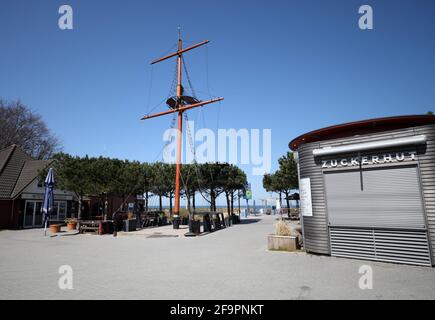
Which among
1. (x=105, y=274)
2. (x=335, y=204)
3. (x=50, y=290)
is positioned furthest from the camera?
(x=335, y=204)

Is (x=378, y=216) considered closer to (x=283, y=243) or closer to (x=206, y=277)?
(x=283, y=243)

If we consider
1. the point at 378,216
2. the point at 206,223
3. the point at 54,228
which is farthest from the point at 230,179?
the point at 378,216

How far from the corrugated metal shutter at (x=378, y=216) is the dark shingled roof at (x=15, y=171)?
85.8ft

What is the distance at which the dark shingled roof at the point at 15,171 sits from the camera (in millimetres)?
23780

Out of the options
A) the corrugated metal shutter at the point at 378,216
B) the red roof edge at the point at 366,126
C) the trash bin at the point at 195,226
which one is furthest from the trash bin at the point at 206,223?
the corrugated metal shutter at the point at 378,216

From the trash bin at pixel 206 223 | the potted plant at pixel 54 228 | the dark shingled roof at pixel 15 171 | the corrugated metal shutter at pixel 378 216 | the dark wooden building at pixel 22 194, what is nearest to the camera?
the corrugated metal shutter at pixel 378 216

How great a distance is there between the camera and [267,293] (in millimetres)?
5562

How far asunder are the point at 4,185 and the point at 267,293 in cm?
2744

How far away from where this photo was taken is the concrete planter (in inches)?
423

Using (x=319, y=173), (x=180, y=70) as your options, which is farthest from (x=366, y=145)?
(x=180, y=70)

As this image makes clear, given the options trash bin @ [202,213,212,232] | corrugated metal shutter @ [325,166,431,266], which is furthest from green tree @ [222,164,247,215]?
corrugated metal shutter @ [325,166,431,266]

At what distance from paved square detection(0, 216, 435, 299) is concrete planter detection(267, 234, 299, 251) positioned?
0.77 m
